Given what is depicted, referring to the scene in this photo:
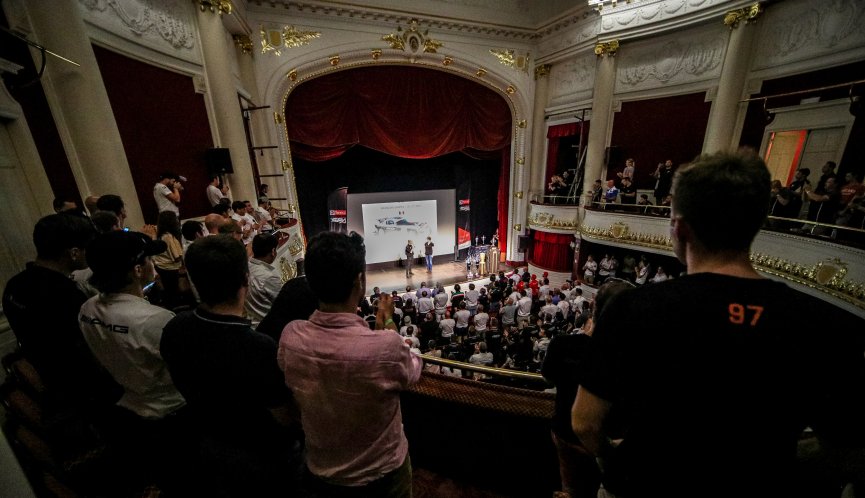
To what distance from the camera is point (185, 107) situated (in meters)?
5.34

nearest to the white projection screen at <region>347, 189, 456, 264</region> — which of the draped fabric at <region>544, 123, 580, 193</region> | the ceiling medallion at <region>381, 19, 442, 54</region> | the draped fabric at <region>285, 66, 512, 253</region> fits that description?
the draped fabric at <region>285, 66, 512, 253</region>

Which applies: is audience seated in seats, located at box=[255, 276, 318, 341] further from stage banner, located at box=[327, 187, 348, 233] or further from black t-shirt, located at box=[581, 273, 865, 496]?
stage banner, located at box=[327, 187, 348, 233]

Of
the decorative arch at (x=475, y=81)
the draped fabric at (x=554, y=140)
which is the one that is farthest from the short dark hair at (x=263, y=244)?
the draped fabric at (x=554, y=140)

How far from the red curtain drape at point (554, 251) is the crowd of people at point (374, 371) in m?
9.88

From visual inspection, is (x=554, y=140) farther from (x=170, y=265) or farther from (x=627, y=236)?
(x=170, y=265)

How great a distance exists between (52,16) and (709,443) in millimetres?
6252

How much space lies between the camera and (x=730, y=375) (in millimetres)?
714

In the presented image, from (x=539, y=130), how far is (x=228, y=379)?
40.2 feet

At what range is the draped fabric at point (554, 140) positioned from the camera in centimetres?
1056

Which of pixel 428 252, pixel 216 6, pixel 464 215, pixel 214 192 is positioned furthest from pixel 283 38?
pixel 464 215

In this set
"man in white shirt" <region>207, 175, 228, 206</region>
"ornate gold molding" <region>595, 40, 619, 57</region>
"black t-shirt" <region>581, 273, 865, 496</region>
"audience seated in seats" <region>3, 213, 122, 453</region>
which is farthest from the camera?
"ornate gold molding" <region>595, 40, 619, 57</region>

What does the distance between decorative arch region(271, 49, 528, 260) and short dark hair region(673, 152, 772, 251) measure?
9.19 meters

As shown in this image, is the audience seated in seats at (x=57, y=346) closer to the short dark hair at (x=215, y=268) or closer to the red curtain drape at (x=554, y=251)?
the short dark hair at (x=215, y=268)

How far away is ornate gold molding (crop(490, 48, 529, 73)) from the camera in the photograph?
1037 centimetres
